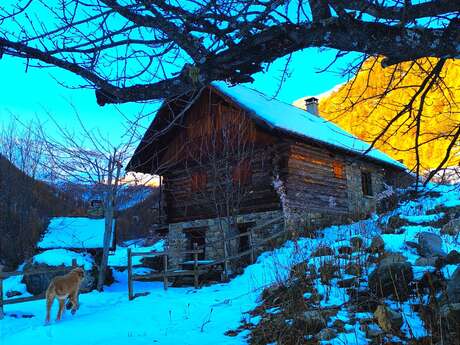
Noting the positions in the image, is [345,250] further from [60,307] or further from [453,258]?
[60,307]

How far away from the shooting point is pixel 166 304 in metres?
9.34

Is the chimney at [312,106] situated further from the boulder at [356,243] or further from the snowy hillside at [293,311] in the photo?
the boulder at [356,243]

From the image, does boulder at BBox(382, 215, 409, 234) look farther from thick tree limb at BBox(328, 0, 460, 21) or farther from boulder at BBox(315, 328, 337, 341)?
thick tree limb at BBox(328, 0, 460, 21)

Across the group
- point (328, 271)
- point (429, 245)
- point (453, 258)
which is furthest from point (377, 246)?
point (453, 258)

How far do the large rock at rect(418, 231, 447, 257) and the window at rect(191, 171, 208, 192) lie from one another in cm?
1104

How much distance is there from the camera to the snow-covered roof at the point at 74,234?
18594 millimetres

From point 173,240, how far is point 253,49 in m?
16.6

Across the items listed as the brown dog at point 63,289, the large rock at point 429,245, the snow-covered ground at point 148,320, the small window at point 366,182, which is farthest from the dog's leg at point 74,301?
the small window at point 366,182

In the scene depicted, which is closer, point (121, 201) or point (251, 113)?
point (121, 201)

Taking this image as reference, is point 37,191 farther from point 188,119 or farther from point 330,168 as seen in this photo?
point 330,168

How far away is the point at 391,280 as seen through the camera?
554cm

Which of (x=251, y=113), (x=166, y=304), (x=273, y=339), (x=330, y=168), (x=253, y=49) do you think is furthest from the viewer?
(x=330, y=168)

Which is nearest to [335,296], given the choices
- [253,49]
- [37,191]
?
[253,49]

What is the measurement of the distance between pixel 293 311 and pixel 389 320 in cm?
147
